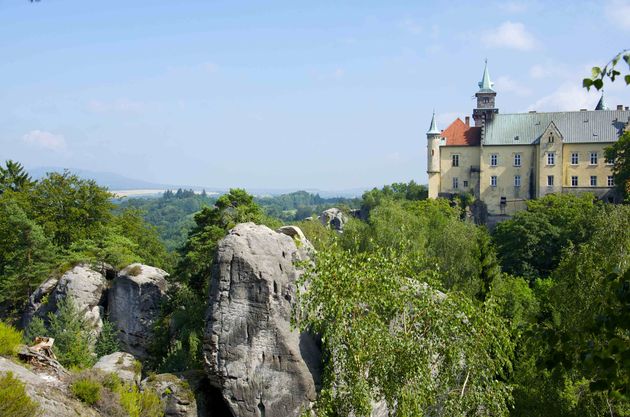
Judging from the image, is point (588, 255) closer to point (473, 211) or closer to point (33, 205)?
point (33, 205)

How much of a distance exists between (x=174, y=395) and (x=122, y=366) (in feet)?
7.21

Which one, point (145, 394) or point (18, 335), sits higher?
point (18, 335)

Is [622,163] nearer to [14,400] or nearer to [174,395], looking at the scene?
[174,395]

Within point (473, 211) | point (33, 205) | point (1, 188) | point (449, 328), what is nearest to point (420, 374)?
point (449, 328)

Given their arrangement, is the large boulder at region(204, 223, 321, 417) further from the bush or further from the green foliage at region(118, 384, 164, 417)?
the bush

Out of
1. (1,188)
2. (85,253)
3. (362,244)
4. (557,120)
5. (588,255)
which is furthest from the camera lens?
(557,120)

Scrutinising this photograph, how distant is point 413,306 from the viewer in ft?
52.6

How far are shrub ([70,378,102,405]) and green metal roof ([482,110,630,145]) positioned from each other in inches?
2770

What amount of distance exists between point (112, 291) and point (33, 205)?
65.8 feet

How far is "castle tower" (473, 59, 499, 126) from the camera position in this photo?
269ft

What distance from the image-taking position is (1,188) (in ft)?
219

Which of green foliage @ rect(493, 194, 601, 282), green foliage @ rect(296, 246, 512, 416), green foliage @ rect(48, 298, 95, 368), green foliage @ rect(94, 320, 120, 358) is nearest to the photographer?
green foliage @ rect(296, 246, 512, 416)

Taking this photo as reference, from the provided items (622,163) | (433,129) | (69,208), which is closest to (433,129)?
(433,129)

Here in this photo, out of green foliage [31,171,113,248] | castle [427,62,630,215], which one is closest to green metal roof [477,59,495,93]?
castle [427,62,630,215]
